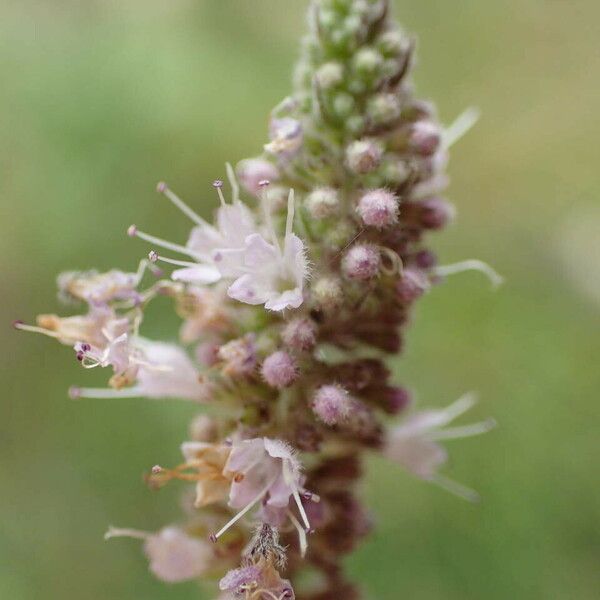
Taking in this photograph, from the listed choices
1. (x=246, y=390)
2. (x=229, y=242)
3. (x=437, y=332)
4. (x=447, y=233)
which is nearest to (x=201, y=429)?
(x=246, y=390)

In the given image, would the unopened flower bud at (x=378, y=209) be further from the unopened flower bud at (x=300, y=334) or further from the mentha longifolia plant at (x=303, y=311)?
the unopened flower bud at (x=300, y=334)

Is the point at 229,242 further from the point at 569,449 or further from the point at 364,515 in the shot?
the point at 569,449

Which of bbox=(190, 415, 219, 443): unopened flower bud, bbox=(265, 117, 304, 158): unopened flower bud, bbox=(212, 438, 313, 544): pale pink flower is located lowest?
bbox=(212, 438, 313, 544): pale pink flower

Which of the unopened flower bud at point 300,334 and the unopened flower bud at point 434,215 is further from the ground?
the unopened flower bud at point 434,215

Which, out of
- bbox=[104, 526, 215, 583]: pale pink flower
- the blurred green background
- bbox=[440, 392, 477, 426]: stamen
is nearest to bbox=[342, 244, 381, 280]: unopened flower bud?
bbox=[104, 526, 215, 583]: pale pink flower

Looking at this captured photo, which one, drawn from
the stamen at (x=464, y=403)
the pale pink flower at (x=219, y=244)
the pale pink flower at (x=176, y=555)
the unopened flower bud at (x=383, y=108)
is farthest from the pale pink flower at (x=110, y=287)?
the stamen at (x=464, y=403)

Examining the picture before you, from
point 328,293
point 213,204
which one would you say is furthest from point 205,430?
point 213,204

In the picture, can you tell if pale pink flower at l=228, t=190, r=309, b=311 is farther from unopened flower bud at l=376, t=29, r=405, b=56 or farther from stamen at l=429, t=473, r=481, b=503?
stamen at l=429, t=473, r=481, b=503
